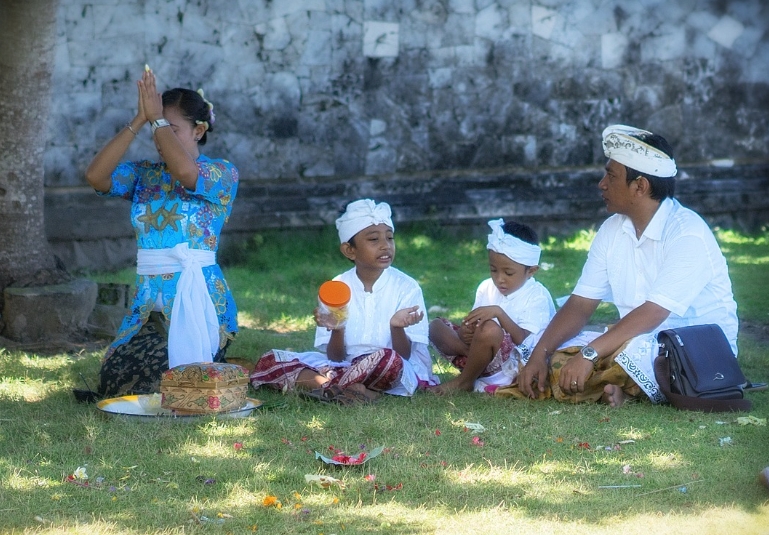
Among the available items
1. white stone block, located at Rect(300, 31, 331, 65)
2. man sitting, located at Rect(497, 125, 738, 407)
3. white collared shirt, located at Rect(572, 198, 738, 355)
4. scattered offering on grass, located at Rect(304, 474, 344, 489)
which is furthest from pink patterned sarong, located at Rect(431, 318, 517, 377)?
white stone block, located at Rect(300, 31, 331, 65)

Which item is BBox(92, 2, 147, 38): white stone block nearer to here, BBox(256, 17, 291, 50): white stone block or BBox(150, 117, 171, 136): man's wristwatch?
BBox(256, 17, 291, 50): white stone block

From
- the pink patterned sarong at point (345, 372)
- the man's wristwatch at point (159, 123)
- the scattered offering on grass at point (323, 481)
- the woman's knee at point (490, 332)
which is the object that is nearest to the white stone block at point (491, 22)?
A: the woman's knee at point (490, 332)

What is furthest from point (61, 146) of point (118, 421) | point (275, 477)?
point (275, 477)

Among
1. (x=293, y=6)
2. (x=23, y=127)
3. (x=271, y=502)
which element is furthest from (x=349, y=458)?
(x=293, y=6)

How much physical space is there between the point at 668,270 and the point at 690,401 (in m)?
0.60

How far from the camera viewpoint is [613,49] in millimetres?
10820

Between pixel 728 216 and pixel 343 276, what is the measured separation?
674 cm

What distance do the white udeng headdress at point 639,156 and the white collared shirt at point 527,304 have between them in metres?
0.84

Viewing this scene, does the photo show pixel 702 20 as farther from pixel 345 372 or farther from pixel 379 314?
pixel 345 372

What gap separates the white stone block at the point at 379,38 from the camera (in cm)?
1023

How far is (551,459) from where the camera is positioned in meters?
4.25

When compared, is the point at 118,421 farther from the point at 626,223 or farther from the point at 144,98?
the point at 626,223

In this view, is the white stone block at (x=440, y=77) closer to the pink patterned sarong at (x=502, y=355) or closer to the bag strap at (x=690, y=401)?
the pink patterned sarong at (x=502, y=355)

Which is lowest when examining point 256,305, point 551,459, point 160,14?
point 256,305
